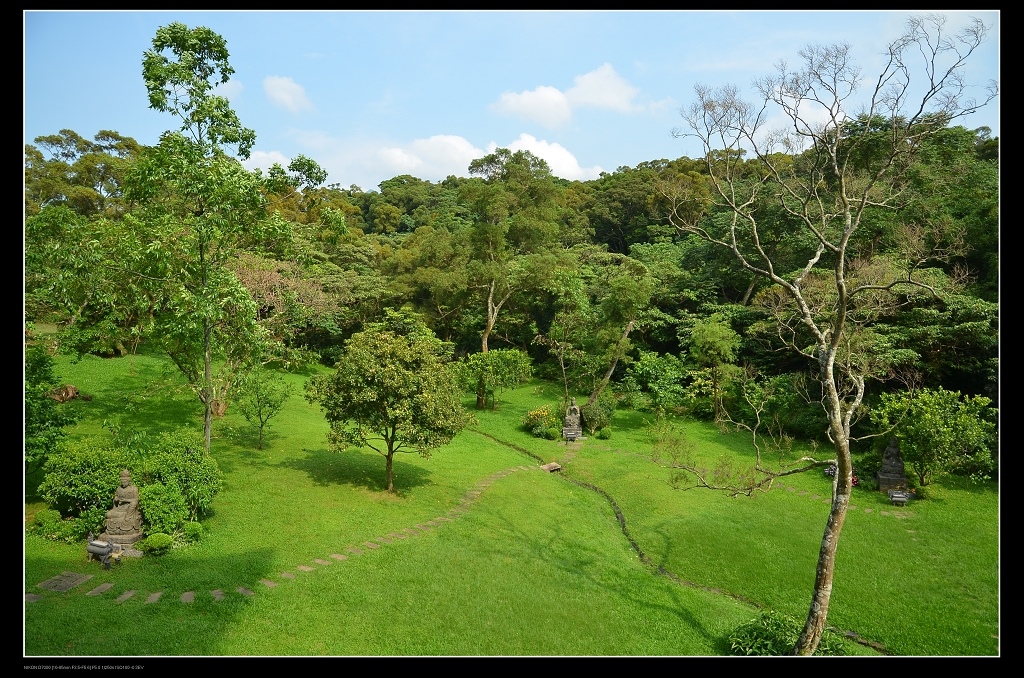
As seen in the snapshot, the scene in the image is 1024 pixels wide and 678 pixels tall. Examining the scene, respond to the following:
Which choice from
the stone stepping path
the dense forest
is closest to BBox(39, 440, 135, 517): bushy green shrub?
the stone stepping path

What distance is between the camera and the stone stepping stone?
757 centimetres

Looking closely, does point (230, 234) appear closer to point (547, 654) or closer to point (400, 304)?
point (547, 654)

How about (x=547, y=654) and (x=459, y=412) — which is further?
(x=459, y=412)

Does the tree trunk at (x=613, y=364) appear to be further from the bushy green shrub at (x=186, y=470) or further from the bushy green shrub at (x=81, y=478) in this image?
the bushy green shrub at (x=81, y=478)

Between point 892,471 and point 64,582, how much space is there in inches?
674

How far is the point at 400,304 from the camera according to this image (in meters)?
30.0

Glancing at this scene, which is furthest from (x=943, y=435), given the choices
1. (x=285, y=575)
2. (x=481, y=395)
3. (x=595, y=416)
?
(x=481, y=395)

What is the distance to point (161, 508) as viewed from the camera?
923 cm

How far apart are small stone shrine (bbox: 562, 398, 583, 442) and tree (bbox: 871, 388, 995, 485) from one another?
8.77m

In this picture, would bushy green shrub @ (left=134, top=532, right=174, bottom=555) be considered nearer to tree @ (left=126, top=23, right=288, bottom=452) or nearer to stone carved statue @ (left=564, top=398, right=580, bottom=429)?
tree @ (left=126, top=23, right=288, bottom=452)

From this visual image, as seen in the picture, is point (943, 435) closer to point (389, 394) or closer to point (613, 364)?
point (613, 364)

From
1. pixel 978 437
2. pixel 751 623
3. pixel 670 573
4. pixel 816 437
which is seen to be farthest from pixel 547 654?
pixel 816 437

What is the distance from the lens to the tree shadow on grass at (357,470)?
13.4 metres

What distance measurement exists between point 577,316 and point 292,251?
13278mm
